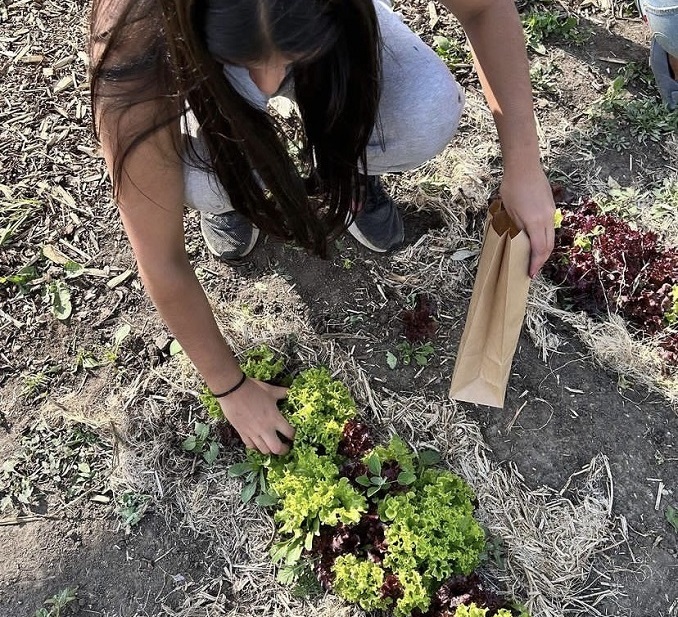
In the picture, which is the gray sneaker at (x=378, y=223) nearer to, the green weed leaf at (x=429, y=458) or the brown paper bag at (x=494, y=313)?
the brown paper bag at (x=494, y=313)

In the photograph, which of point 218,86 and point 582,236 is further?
point 582,236

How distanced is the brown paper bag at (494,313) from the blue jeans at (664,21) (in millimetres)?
1747

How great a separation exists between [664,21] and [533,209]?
1783 mm

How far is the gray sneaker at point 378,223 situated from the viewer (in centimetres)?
315

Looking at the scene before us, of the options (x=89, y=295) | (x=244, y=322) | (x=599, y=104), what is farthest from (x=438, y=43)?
(x=89, y=295)

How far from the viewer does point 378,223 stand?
3.17m

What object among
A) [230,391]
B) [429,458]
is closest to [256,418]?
[230,391]

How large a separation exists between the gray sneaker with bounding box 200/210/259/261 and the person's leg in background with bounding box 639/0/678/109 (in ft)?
7.31

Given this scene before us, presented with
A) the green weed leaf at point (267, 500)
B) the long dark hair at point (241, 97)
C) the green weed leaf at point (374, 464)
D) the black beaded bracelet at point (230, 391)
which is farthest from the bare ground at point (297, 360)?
the long dark hair at point (241, 97)

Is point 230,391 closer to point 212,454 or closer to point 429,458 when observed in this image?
point 212,454

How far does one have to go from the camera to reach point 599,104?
12.0 feet

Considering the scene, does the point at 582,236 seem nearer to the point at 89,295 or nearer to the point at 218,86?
the point at 218,86

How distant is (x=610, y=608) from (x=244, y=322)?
6.18 ft

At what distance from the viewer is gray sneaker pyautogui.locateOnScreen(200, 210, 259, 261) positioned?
125 inches
